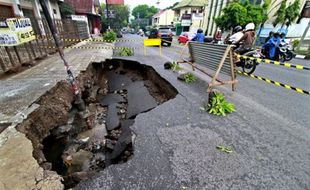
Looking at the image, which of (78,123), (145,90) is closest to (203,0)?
(145,90)

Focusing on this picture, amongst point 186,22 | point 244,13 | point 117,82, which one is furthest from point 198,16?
point 117,82

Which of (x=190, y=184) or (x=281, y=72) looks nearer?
(x=190, y=184)

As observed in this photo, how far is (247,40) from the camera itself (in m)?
6.41

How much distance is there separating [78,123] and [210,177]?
3.57 meters

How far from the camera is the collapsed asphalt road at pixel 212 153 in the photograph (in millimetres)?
1946

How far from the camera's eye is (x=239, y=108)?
3.74 m

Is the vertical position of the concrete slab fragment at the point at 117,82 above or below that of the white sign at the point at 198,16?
below

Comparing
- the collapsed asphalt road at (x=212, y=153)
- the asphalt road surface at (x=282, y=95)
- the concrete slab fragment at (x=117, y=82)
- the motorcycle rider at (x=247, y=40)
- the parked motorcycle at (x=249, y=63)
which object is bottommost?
the concrete slab fragment at (x=117, y=82)

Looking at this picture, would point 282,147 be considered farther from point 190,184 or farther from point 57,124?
point 57,124

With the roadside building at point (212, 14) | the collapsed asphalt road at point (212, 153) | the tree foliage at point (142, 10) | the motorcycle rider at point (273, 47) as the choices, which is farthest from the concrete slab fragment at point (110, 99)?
the tree foliage at point (142, 10)

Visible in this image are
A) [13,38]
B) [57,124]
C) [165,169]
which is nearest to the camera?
[165,169]

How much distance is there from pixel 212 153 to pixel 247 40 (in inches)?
222

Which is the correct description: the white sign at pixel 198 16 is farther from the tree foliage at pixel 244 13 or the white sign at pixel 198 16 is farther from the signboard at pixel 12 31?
the signboard at pixel 12 31

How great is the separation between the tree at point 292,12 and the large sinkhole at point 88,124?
1664cm
